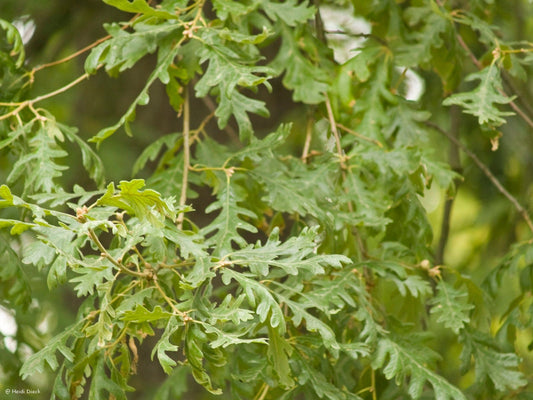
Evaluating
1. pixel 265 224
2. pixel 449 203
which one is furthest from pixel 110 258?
pixel 449 203

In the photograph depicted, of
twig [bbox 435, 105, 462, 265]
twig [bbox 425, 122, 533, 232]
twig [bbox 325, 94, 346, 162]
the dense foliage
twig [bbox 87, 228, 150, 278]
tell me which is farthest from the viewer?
twig [bbox 435, 105, 462, 265]

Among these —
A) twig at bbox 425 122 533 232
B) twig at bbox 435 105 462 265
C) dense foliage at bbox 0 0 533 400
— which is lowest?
twig at bbox 435 105 462 265

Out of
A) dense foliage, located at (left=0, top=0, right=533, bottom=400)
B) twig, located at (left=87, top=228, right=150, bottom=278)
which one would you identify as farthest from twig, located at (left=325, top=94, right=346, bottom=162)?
twig, located at (left=87, top=228, right=150, bottom=278)

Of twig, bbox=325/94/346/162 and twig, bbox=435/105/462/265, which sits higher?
twig, bbox=325/94/346/162

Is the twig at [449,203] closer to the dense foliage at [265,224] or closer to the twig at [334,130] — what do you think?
the dense foliage at [265,224]

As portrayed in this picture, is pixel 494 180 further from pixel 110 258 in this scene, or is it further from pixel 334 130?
pixel 110 258

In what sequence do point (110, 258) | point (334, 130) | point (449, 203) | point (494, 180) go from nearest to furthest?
point (110, 258) → point (334, 130) → point (494, 180) → point (449, 203)

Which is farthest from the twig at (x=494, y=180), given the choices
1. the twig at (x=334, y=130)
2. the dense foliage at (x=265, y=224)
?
the twig at (x=334, y=130)

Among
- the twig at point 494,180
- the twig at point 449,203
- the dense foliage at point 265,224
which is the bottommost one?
the twig at point 449,203

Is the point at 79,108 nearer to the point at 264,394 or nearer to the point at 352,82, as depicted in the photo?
the point at 352,82

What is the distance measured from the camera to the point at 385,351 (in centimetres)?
140

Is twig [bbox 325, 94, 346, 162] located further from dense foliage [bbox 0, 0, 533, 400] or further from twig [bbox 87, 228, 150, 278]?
twig [bbox 87, 228, 150, 278]

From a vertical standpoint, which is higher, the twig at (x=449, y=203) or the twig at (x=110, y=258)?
the twig at (x=110, y=258)

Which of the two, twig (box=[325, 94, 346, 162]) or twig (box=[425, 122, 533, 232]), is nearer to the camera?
twig (box=[325, 94, 346, 162])
